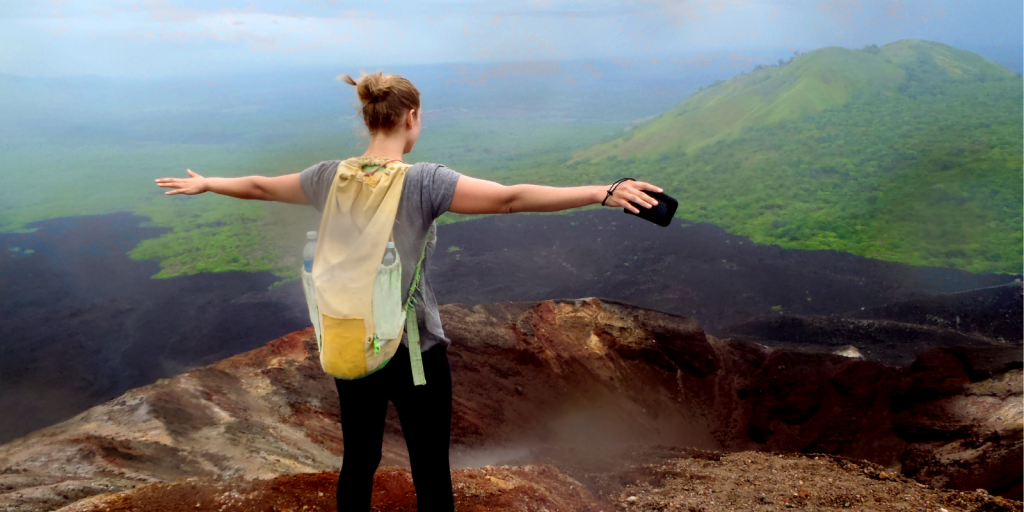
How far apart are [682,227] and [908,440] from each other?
12520 mm

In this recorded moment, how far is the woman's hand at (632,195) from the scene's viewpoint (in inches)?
64.8

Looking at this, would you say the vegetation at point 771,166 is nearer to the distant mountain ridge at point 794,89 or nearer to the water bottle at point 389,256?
the distant mountain ridge at point 794,89

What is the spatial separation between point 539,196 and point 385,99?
0.54 m

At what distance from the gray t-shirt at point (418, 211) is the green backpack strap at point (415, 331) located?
1cm

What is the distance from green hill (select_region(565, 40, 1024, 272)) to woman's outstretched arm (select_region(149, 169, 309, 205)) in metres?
17.4

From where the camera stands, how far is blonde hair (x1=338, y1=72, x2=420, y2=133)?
176cm

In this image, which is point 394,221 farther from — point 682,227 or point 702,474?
point 682,227

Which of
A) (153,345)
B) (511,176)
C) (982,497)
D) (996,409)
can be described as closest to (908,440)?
(996,409)

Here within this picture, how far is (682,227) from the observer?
18.5 meters

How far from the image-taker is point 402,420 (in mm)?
1967

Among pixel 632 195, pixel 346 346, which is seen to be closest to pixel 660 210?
pixel 632 195

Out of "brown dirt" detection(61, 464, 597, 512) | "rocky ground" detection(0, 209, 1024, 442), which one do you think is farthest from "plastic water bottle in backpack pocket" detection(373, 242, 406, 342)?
"rocky ground" detection(0, 209, 1024, 442)

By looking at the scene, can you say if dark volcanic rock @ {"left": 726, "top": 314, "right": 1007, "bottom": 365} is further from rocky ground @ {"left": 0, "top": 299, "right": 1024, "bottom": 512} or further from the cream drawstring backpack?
the cream drawstring backpack

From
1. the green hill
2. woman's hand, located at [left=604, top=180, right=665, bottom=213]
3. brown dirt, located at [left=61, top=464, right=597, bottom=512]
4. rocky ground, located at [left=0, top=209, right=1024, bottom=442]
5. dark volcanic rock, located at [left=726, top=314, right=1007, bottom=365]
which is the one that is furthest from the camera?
the green hill
